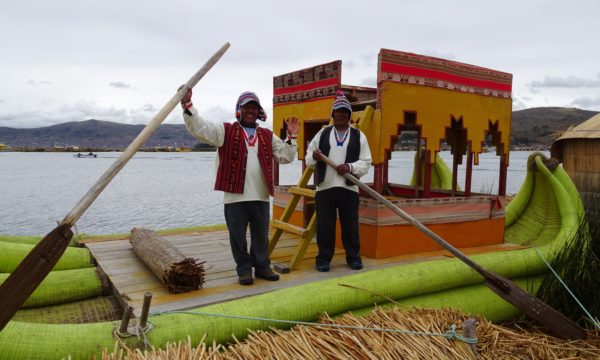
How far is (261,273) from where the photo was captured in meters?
4.85

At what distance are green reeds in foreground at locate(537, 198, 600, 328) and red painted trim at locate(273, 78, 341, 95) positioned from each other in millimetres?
3446

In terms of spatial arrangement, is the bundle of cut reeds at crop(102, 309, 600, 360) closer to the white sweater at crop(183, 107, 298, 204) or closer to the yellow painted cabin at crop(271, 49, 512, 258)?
the white sweater at crop(183, 107, 298, 204)

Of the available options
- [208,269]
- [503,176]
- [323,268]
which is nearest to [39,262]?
[208,269]

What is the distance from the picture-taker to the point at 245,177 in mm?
4629

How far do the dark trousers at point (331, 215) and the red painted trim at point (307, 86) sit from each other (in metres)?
1.75

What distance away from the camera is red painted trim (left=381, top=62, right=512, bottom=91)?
5.78 meters

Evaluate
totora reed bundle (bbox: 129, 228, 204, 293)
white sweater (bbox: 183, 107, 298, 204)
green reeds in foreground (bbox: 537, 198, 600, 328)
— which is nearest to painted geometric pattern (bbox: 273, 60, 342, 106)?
white sweater (bbox: 183, 107, 298, 204)

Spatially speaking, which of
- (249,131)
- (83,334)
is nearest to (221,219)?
(249,131)

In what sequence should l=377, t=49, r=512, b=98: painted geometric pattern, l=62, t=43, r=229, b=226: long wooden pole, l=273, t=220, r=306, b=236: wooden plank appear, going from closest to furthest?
l=62, t=43, r=229, b=226: long wooden pole
l=273, t=220, r=306, b=236: wooden plank
l=377, t=49, r=512, b=98: painted geometric pattern

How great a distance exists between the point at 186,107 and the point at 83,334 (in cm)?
191

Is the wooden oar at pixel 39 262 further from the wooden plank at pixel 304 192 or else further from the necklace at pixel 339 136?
the wooden plank at pixel 304 192

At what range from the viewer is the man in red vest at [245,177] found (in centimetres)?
459

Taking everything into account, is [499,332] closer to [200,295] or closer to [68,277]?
[200,295]

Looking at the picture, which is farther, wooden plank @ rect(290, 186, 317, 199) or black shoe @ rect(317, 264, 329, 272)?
wooden plank @ rect(290, 186, 317, 199)
